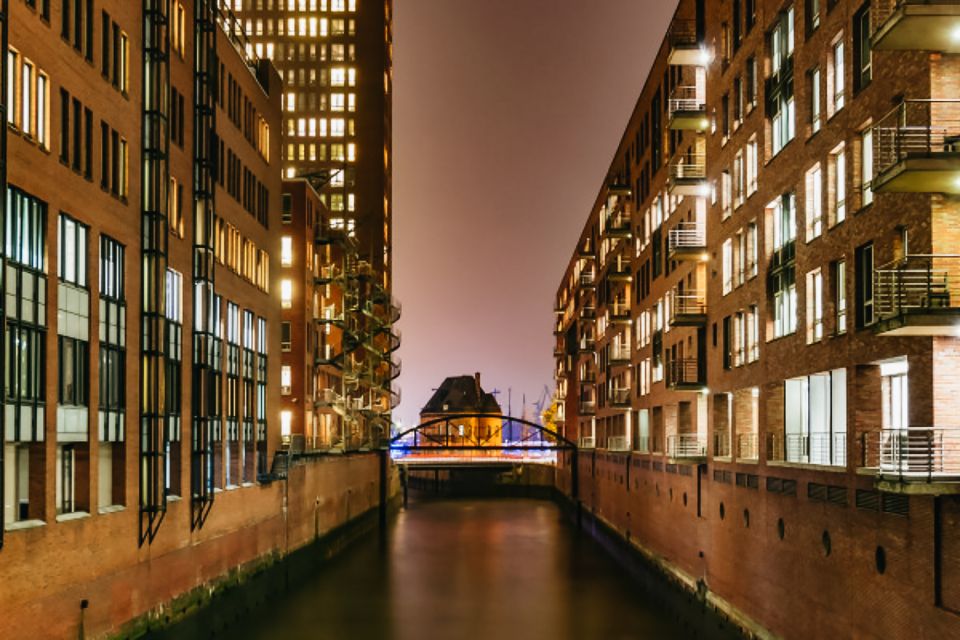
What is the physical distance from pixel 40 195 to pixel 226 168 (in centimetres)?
1652

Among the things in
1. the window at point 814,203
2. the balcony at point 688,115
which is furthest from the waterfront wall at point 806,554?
the balcony at point 688,115

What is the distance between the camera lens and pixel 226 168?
1560 inches

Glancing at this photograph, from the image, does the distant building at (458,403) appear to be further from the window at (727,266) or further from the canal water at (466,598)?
the window at (727,266)

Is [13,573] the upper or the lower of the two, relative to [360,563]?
upper

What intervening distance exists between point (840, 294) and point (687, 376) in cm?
1612

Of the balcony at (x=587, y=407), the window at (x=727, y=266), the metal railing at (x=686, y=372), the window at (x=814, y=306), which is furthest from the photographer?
the balcony at (x=587, y=407)

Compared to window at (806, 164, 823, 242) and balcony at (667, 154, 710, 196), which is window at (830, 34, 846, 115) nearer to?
window at (806, 164, 823, 242)

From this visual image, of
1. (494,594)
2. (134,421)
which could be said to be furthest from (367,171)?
(134,421)

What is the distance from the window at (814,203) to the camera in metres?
25.1

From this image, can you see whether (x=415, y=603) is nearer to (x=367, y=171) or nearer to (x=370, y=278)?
(x=370, y=278)

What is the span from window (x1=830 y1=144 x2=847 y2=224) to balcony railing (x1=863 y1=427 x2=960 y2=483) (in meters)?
5.57

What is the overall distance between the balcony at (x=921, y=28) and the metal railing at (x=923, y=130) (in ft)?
2.99

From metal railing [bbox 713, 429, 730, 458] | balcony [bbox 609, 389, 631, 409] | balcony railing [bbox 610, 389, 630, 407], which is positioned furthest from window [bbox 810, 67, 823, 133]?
balcony railing [bbox 610, 389, 630, 407]

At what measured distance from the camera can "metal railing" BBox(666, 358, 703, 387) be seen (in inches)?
1529
